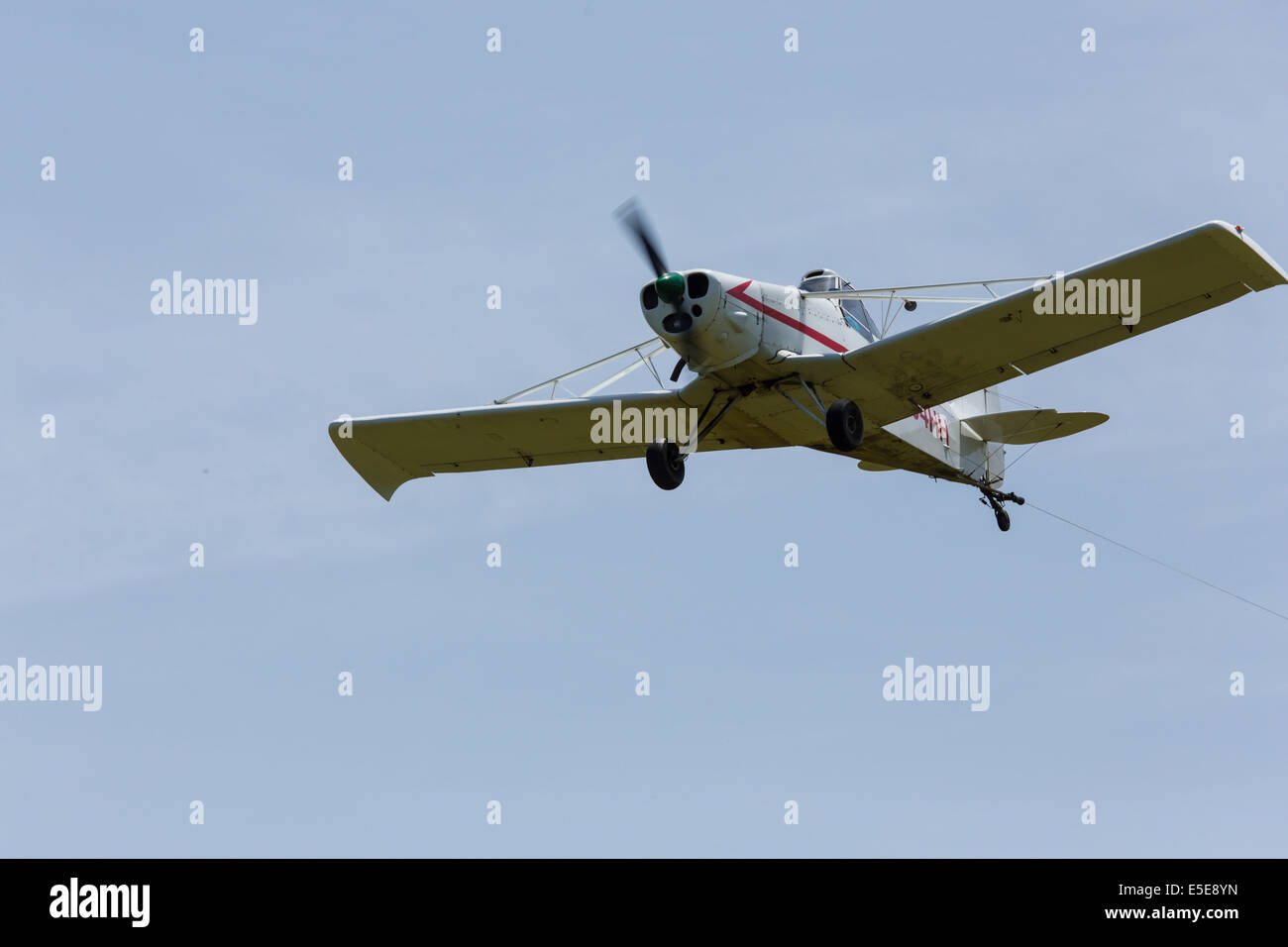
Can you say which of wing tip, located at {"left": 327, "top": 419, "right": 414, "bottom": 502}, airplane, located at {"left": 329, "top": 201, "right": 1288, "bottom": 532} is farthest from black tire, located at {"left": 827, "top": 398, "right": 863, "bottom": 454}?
wing tip, located at {"left": 327, "top": 419, "right": 414, "bottom": 502}

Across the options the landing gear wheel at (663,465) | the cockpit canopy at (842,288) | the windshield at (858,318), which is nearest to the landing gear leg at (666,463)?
the landing gear wheel at (663,465)

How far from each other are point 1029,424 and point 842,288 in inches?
155

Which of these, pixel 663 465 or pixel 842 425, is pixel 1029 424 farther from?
pixel 663 465

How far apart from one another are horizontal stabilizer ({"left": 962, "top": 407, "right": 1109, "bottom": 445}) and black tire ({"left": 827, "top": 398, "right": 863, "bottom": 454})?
4096mm

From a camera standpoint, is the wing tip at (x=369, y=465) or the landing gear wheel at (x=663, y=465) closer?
the landing gear wheel at (x=663, y=465)

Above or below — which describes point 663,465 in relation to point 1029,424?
below

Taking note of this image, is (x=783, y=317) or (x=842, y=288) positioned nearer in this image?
(x=783, y=317)

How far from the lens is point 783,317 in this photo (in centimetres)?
2186

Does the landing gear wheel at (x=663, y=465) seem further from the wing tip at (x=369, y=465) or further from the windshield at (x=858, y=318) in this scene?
the wing tip at (x=369, y=465)

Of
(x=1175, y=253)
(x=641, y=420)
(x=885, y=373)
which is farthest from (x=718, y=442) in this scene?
(x=1175, y=253)

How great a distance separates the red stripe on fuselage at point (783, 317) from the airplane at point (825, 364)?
21 millimetres

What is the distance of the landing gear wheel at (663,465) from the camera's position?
21844 millimetres

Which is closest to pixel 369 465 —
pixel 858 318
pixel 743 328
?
pixel 743 328
